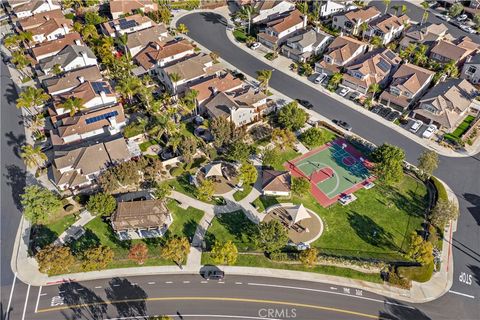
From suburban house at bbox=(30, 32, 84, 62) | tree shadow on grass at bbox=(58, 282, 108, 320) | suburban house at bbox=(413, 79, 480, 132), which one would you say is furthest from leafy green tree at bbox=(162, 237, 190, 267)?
suburban house at bbox=(30, 32, 84, 62)

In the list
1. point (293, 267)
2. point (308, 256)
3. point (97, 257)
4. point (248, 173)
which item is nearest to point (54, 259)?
point (97, 257)

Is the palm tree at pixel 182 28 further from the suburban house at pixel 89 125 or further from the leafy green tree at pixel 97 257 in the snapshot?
the leafy green tree at pixel 97 257

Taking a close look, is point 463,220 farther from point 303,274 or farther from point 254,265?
point 254,265

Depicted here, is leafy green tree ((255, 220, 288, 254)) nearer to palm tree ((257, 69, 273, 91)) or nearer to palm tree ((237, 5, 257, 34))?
palm tree ((257, 69, 273, 91))

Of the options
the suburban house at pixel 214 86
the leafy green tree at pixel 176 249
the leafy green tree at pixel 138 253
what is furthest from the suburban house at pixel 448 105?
the leafy green tree at pixel 138 253

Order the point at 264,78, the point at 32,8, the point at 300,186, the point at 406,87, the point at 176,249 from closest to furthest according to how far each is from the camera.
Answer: the point at 176,249
the point at 300,186
the point at 406,87
the point at 264,78
the point at 32,8

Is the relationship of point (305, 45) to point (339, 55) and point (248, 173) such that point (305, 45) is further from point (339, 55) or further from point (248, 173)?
point (248, 173)

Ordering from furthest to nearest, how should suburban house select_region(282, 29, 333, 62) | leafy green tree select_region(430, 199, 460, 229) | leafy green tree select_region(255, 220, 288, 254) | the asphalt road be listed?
suburban house select_region(282, 29, 333, 62), leafy green tree select_region(430, 199, 460, 229), leafy green tree select_region(255, 220, 288, 254), the asphalt road
